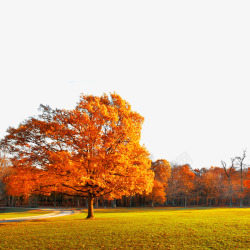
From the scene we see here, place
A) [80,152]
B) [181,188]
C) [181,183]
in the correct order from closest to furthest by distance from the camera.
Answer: [80,152] → [181,188] → [181,183]

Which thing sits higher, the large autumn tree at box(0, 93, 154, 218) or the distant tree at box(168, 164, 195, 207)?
the large autumn tree at box(0, 93, 154, 218)

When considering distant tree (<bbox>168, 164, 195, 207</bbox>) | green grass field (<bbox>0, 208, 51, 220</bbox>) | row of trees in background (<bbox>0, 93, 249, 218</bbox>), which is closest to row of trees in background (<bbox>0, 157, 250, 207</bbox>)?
distant tree (<bbox>168, 164, 195, 207</bbox>)

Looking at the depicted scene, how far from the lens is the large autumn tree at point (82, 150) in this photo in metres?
19.9

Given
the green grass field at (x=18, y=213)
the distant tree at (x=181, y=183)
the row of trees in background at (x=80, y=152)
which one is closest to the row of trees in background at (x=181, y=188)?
the distant tree at (x=181, y=183)

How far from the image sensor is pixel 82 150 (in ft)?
68.6

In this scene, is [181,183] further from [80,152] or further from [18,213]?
[80,152]

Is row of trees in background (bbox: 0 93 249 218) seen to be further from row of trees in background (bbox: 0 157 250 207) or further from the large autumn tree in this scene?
row of trees in background (bbox: 0 157 250 207)

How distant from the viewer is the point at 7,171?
6047 cm

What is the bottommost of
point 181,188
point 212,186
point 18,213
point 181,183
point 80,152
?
point 18,213

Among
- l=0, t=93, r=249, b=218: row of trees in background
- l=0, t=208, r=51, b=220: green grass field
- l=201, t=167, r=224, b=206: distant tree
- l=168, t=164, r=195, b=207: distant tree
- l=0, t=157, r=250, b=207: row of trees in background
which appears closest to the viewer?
l=0, t=93, r=249, b=218: row of trees in background

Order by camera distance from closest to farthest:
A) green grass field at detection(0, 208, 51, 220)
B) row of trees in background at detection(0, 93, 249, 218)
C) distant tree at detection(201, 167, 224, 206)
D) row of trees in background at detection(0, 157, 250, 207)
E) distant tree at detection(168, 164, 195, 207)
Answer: row of trees in background at detection(0, 93, 249, 218)
green grass field at detection(0, 208, 51, 220)
row of trees in background at detection(0, 157, 250, 207)
distant tree at detection(168, 164, 195, 207)
distant tree at detection(201, 167, 224, 206)

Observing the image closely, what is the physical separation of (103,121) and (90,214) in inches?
416

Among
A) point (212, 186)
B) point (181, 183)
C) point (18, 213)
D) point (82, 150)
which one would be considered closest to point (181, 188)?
point (181, 183)

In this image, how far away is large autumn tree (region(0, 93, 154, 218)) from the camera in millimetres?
19922
